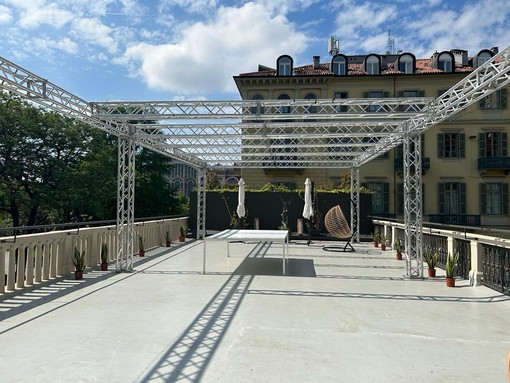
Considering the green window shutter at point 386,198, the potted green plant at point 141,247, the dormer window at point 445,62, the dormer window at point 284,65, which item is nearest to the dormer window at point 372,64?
the dormer window at point 445,62

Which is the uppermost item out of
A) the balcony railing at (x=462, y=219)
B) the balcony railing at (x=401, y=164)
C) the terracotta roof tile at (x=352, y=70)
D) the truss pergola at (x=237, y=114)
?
the terracotta roof tile at (x=352, y=70)

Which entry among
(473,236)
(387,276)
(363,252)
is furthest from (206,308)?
(363,252)

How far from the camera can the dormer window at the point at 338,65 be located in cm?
2390

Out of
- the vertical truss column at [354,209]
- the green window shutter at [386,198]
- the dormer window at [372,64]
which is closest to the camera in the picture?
the vertical truss column at [354,209]

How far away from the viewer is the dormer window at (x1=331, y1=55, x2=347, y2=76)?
23.9 metres

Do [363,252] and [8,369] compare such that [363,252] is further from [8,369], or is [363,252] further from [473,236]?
[8,369]

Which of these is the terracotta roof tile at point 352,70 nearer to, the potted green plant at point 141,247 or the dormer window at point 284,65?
the dormer window at point 284,65

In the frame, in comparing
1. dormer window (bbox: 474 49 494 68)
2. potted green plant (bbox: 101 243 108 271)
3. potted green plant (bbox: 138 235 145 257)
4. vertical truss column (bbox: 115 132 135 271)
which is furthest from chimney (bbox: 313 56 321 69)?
potted green plant (bbox: 101 243 108 271)

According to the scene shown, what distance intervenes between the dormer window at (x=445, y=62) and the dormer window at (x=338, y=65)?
5890 mm

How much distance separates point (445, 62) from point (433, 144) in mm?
5434

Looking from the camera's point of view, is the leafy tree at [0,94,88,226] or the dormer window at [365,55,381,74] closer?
the leafy tree at [0,94,88,226]

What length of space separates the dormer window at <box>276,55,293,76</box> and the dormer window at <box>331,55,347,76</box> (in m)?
2.71

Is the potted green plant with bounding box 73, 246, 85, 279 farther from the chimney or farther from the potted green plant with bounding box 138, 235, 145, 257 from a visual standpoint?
the chimney

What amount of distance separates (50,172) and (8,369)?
21.4 m
